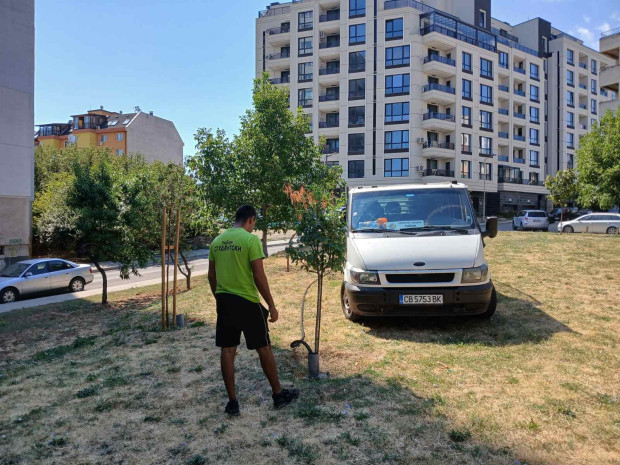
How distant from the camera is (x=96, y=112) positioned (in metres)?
68.6

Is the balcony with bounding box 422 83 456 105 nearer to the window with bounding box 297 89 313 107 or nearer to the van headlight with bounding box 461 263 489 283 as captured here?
the window with bounding box 297 89 313 107

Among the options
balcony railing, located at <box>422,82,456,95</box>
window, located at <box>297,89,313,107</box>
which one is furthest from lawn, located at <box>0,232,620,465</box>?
window, located at <box>297,89,313,107</box>

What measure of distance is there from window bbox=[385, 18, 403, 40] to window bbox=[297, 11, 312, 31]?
28.8ft

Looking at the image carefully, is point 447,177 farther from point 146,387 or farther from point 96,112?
point 96,112

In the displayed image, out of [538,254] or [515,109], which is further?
[515,109]

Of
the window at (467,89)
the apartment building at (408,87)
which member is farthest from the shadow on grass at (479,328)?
the window at (467,89)

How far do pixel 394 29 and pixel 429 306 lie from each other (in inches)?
1830

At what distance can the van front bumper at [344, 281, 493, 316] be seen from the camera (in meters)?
6.16

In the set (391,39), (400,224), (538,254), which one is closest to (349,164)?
→ (391,39)

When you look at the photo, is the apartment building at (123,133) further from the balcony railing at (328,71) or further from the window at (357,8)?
the window at (357,8)

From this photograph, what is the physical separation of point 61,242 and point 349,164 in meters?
29.9

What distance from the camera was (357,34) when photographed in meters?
48.0

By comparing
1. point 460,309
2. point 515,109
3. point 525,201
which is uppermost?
→ point 515,109

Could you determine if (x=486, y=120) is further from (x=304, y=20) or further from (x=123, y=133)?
(x=123, y=133)
